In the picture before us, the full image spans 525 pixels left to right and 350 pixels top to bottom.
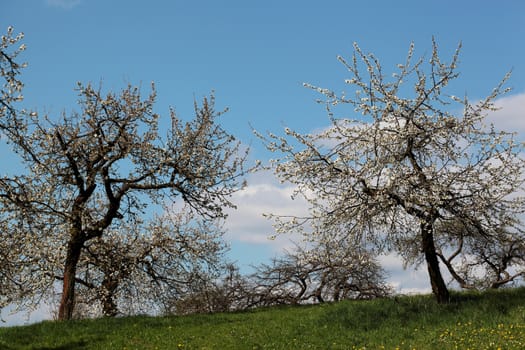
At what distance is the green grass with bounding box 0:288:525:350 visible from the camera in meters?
15.4

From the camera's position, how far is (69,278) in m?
21.1

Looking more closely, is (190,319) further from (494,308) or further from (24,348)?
(494,308)

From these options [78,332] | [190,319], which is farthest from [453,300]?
[78,332]

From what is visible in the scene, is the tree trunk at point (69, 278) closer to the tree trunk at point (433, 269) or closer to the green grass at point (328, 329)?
the green grass at point (328, 329)

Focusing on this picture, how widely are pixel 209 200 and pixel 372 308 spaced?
7793 mm

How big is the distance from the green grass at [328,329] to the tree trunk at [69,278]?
4.75ft

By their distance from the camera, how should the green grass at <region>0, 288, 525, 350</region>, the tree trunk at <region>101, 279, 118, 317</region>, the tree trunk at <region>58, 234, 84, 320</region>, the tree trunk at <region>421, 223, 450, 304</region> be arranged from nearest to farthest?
the green grass at <region>0, 288, 525, 350</region>, the tree trunk at <region>421, 223, 450, 304</region>, the tree trunk at <region>58, 234, 84, 320</region>, the tree trunk at <region>101, 279, 118, 317</region>

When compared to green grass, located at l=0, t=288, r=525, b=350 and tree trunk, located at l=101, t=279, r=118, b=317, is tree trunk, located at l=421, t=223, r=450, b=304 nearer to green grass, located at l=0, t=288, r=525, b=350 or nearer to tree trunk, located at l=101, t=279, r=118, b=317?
green grass, located at l=0, t=288, r=525, b=350

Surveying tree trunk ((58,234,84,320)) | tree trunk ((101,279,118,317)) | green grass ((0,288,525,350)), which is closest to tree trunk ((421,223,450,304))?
green grass ((0,288,525,350))

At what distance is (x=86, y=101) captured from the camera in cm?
2200

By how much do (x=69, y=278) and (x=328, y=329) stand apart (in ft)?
34.4

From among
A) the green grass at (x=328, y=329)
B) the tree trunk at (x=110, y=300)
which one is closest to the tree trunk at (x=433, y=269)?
the green grass at (x=328, y=329)

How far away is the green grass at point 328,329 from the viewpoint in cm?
1543

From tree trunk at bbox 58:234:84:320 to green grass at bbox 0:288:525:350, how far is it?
4.75 ft
